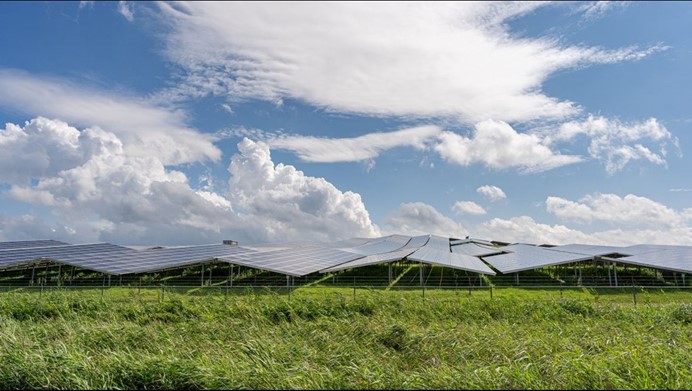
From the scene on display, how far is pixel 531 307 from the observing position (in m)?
17.1

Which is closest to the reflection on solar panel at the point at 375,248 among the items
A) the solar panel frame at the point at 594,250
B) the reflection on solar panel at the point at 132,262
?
the solar panel frame at the point at 594,250

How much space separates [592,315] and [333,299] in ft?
31.0

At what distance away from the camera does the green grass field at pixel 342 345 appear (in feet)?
28.2

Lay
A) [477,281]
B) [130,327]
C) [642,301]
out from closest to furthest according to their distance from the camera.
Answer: [130,327] → [642,301] → [477,281]

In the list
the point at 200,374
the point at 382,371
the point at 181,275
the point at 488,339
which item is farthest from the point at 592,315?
the point at 181,275

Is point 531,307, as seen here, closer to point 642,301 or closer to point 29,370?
point 642,301

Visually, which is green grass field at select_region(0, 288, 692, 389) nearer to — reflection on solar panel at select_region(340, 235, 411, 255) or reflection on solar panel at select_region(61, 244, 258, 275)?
reflection on solar panel at select_region(61, 244, 258, 275)

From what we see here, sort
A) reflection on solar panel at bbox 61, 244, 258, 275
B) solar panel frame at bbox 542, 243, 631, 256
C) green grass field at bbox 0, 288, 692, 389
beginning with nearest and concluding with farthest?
green grass field at bbox 0, 288, 692, 389 → reflection on solar panel at bbox 61, 244, 258, 275 → solar panel frame at bbox 542, 243, 631, 256

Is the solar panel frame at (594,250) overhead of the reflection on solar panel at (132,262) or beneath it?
overhead

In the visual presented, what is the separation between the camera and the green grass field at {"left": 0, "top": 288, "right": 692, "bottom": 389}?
8602mm

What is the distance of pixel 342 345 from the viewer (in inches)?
452

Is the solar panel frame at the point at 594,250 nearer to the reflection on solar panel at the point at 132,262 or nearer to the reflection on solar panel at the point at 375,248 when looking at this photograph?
the reflection on solar panel at the point at 375,248

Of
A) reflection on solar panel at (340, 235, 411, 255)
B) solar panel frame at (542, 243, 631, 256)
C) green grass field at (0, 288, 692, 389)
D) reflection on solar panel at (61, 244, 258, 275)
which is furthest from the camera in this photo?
reflection on solar panel at (340, 235, 411, 255)

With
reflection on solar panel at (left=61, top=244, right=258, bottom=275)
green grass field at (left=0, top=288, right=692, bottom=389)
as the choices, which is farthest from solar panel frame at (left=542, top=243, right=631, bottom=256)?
reflection on solar panel at (left=61, top=244, right=258, bottom=275)
